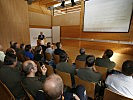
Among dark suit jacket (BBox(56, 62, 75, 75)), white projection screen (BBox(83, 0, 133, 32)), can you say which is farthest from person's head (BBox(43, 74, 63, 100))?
white projection screen (BBox(83, 0, 133, 32))

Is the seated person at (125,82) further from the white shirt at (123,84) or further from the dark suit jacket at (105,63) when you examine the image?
the dark suit jacket at (105,63)

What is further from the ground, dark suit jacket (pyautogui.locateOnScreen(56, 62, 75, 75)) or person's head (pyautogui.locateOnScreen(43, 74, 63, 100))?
person's head (pyautogui.locateOnScreen(43, 74, 63, 100))

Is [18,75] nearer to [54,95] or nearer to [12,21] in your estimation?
[54,95]

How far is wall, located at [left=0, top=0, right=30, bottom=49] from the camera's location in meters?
A: 5.80

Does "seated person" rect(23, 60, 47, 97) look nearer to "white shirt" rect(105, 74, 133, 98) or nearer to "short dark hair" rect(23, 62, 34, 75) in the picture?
"short dark hair" rect(23, 62, 34, 75)

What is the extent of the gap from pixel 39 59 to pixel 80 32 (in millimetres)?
3793

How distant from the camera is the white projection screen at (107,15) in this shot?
179 inches

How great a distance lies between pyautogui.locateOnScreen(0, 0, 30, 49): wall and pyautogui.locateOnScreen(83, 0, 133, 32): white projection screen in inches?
146

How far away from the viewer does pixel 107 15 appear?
5062mm

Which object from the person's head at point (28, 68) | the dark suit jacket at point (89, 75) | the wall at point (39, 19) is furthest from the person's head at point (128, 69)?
the wall at point (39, 19)

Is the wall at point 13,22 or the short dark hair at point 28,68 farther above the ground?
the wall at point 13,22

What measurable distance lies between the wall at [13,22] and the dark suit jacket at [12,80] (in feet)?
15.7

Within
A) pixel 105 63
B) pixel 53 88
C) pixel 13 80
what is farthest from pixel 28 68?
pixel 105 63

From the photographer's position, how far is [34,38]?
7.52 meters
